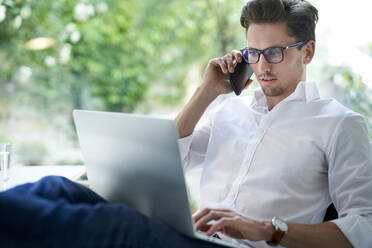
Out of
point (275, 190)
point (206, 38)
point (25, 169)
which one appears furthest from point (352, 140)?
point (206, 38)

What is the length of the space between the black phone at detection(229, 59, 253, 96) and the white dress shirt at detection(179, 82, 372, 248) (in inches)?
4.8

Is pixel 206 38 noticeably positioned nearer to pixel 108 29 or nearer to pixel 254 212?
pixel 108 29

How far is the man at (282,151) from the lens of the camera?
4.48ft

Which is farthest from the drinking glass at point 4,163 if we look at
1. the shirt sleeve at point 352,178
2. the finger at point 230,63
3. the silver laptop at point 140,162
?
the shirt sleeve at point 352,178

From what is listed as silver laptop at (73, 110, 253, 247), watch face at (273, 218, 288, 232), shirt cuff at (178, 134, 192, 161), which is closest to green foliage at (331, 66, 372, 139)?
shirt cuff at (178, 134, 192, 161)

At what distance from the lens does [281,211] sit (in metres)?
1.58

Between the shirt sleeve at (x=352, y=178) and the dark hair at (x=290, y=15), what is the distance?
420 millimetres

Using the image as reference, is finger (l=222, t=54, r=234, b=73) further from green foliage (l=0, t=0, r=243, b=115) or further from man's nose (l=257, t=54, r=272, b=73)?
green foliage (l=0, t=0, r=243, b=115)

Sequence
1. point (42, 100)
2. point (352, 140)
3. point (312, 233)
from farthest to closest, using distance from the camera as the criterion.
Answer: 1. point (42, 100)
2. point (352, 140)
3. point (312, 233)

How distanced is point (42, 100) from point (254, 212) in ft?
14.0

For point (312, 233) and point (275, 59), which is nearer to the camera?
point (312, 233)

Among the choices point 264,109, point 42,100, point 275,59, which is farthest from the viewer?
point 42,100

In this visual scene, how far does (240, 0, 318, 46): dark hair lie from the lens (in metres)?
1.71

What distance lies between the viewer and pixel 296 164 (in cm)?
157
